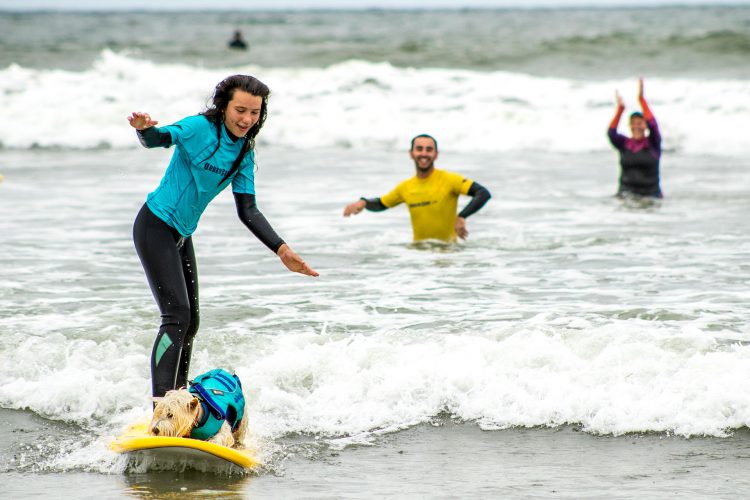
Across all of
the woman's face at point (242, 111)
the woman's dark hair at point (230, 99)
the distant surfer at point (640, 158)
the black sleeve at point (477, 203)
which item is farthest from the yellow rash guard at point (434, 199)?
the woman's face at point (242, 111)

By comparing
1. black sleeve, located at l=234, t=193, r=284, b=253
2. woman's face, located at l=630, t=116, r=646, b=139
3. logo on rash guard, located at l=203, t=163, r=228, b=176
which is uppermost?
woman's face, located at l=630, t=116, r=646, b=139

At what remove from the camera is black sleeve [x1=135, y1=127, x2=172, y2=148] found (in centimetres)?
469

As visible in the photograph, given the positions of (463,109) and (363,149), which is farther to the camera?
(463,109)

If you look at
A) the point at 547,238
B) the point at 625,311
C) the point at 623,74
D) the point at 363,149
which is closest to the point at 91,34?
the point at 623,74

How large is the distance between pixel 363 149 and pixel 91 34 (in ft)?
123

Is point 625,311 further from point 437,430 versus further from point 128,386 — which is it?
point 128,386

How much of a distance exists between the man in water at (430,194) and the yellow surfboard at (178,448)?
5231mm

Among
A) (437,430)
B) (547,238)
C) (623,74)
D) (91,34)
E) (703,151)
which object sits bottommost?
(437,430)

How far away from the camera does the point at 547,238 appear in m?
11.0

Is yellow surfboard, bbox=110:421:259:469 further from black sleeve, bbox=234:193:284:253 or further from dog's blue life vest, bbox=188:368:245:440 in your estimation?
black sleeve, bbox=234:193:284:253

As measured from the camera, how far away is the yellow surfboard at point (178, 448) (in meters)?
4.60

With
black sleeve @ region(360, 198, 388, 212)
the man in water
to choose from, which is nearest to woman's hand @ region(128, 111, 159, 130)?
black sleeve @ region(360, 198, 388, 212)

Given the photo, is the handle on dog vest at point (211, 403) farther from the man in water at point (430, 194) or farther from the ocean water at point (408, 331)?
the man in water at point (430, 194)

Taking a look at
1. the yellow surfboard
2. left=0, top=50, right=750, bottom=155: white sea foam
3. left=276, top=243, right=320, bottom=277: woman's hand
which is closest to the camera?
the yellow surfboard
